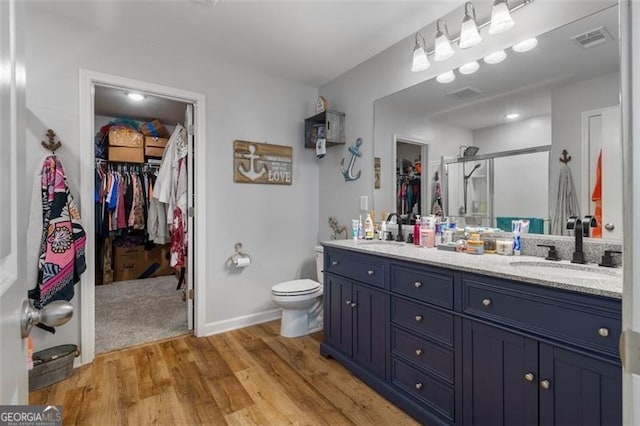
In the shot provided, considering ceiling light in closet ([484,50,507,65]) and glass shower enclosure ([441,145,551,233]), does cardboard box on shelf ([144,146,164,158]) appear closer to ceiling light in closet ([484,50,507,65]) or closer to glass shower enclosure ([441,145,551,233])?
glass shower enclosure ([441,145,551,233])

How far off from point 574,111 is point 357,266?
151cm

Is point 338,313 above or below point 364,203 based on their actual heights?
below

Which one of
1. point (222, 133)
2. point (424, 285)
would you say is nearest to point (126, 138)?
point (222, 133)

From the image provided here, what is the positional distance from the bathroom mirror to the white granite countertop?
27 centimetres

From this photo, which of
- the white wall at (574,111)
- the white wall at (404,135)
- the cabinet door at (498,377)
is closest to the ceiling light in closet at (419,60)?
the white wall at (404,135)

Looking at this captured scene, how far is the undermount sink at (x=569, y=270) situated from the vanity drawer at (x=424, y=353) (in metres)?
0.58

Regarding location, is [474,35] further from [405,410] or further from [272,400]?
[272,400]

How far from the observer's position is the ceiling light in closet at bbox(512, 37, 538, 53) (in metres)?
1.76

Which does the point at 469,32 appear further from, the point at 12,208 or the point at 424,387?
the point at 12,208

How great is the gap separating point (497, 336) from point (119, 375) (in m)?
2.38

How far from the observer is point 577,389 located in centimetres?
114

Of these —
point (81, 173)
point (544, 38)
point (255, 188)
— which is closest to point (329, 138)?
point (255, 188)

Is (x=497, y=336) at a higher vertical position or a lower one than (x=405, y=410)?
higher

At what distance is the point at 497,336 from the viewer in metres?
1.36
